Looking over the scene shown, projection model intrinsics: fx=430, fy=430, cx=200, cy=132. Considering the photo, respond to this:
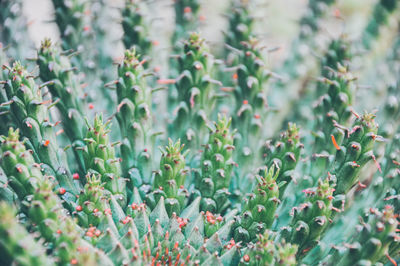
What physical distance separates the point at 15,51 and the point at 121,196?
5.55 ft

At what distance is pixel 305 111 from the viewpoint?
12.5ft

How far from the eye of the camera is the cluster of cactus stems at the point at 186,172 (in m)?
2.00

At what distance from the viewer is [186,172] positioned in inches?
92.2

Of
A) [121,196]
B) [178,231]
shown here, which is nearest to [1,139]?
[121,196]

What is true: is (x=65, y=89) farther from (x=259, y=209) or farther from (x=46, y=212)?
(x=259, y=209)

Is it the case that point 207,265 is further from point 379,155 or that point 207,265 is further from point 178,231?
point 379,155

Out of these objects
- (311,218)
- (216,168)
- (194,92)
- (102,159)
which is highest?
(194,92)

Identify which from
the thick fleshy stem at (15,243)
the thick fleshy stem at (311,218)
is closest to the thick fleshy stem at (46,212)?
the thick fleshy stem at (15,243)

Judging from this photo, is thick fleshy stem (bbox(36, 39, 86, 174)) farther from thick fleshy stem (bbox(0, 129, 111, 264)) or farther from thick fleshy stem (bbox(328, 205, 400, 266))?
thick fleshy stem (bbox(328, 205, 400, 266))

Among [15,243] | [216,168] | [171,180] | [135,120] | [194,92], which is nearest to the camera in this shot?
[15,243]

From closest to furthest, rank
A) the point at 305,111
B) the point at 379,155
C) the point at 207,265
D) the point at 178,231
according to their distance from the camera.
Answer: the point at 207,265
the point at 178,231
the point at 379,155
the point at 305,111

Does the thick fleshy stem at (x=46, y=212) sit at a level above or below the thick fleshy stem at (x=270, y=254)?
above

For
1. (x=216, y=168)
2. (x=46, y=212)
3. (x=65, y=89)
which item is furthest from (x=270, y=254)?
(x=65, y=89)

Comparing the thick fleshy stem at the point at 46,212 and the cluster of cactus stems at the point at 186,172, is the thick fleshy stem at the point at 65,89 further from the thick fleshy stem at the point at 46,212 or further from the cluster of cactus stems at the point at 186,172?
the thick fleshy stem at the point at 46,212
